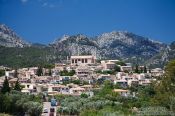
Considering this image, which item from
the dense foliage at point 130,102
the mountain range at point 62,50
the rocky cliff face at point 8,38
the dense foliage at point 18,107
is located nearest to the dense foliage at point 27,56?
the mountain range at point 62,50

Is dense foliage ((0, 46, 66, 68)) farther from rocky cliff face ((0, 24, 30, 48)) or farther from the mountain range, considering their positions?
rocky cliff face ((0, 24, 30, 48))

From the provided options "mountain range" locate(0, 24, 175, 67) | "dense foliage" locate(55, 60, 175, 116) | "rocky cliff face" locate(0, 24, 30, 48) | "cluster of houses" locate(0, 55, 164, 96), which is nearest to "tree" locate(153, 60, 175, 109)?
"dense foliage" locate(55, 60, 175, 116)

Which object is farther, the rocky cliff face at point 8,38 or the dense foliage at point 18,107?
the rocky cliff face at point 8,38

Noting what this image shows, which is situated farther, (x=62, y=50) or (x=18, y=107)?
(x=62, y=50)

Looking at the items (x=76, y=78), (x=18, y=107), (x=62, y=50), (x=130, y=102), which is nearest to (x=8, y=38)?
(x=62, y=50)

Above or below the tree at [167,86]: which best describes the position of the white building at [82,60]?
above

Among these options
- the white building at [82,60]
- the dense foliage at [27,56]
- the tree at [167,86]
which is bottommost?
the tree at [167,86]

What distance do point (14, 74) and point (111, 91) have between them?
2529 cm

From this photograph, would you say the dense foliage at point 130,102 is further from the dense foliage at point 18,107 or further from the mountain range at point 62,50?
the mountain range at point 62,50

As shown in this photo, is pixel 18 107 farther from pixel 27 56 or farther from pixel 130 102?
pixel 27 56

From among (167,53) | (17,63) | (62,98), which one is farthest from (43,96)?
(167,53)

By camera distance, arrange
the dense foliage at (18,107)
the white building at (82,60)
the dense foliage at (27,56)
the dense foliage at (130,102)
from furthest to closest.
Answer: the dense foliage at (27,56) → the white building at (82,60) → the dense foliage at (18,107) → the dense foliage at (130,102)

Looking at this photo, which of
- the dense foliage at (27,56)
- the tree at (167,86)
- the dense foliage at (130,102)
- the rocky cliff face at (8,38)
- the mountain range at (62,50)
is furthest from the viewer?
the rocky cliff face at (8,38)

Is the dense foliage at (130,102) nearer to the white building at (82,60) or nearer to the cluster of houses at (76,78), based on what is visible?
the cluster of houses at (76,78)
